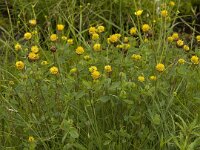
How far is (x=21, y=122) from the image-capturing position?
2.18 metres

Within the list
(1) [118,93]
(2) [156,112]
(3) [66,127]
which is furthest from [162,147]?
(3) [66,127]

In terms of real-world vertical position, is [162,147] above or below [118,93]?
below

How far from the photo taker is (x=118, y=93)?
2.13m

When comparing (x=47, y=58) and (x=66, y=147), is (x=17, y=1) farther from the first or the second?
(x=66, y=147)

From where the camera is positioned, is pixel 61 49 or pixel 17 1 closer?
pixel 61 49

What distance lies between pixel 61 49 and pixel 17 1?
1543 millimetres

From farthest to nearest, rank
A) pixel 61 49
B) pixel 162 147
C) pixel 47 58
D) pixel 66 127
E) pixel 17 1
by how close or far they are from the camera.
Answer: pixel 17 1
pixel 47 58
pixel 61 49
pixel 162 147
pixel 66 127

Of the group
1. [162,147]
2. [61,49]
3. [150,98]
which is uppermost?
[61,49]

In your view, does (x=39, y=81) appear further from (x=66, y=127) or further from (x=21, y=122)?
(x=66, y=127)

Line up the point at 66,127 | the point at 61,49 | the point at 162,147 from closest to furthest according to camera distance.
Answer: the point at 66,127
the point at 162,147
the point at 61,49

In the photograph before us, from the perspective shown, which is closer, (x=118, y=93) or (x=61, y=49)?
(x=118, y=93)

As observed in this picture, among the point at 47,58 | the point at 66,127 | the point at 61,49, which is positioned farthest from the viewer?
the point at 47,58

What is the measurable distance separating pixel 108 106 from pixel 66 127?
1.15ft

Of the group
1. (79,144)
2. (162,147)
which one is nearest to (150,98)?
(162,147)
